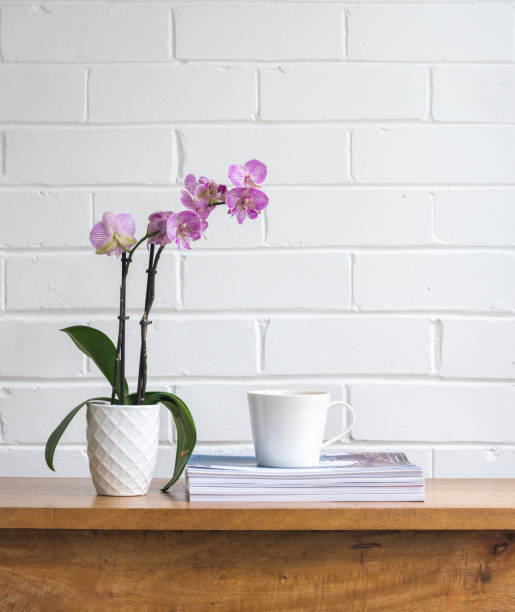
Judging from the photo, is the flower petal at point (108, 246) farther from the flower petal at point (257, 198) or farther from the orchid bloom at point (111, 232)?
the flower petal at point (257, 198)

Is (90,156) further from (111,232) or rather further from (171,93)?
(111,232)

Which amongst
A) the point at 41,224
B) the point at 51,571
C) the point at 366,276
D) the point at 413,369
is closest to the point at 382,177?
the point at 366,276

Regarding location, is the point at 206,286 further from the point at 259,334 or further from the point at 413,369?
the point at 413,369

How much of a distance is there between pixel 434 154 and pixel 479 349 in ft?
1.18

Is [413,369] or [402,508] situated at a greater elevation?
[413,369]

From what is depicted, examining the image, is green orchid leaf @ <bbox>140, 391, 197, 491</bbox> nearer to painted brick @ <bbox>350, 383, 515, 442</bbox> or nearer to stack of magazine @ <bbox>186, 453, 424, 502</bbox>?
stack of magazine @ <bbox>186, 453, 424, 502</bbox>

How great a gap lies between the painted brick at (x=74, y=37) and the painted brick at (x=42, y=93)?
22 millimetres

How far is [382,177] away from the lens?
1.39m

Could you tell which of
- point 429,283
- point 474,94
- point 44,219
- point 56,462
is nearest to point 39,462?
point 56,462

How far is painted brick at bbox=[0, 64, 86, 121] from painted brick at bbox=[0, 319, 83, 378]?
373 millimetres

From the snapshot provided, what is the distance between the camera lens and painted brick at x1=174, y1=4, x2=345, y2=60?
55.0 inches

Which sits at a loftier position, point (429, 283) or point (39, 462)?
point (429, 283)

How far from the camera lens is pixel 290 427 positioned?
3.51 ft

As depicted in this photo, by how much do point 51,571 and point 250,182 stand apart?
1.89 feet
